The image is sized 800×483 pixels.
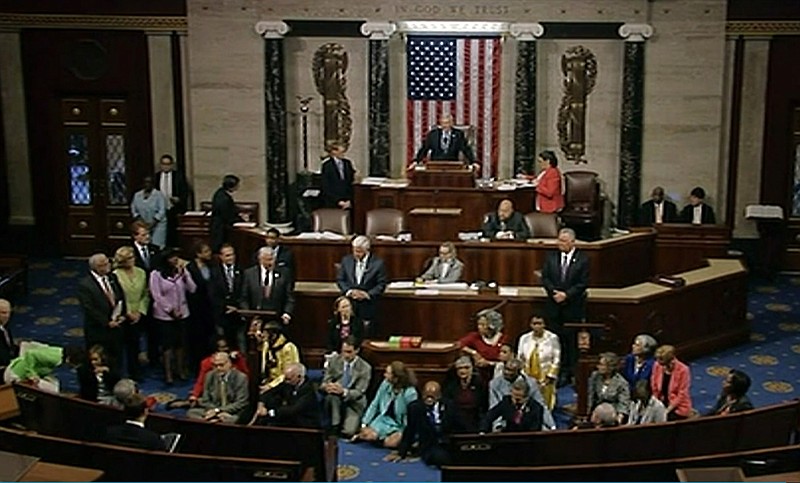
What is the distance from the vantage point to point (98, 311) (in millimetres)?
12211

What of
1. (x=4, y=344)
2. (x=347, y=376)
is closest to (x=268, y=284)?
(x=347, y=376)

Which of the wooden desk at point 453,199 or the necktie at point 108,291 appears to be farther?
the wooden desk at point 453,199

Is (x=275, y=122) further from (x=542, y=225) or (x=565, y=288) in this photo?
(x=565, y=288)

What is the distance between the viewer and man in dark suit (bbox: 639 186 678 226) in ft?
55.8

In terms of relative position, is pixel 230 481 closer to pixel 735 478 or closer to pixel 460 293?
pixel 735 478

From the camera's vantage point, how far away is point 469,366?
10812 mm

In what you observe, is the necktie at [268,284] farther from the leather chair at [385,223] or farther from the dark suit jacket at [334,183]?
the dark suit jacket at [334,183]

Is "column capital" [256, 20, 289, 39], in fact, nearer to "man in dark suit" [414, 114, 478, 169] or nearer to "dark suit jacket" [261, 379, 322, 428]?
"man in dark suit" [414, 114, 478, 169]

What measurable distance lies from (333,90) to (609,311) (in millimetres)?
6555

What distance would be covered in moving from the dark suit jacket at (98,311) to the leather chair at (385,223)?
148 inches

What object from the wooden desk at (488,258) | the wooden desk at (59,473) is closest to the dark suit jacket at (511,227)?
the wooden desk at (488,258)

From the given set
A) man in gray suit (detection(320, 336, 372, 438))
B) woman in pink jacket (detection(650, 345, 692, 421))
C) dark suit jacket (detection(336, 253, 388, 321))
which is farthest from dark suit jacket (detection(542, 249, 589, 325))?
man in gray suit (detection(320, 336, 372, 438))

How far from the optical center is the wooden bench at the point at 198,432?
9430 mm

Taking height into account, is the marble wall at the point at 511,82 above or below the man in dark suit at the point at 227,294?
above
